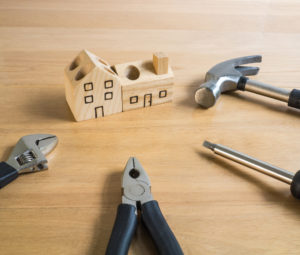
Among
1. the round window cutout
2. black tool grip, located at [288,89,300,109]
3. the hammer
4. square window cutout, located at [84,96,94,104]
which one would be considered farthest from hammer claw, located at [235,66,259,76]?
square window cutout, located at [84,96,94,104]

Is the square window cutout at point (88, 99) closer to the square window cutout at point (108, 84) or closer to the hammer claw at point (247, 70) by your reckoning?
the square window cutout at point (108, 84)

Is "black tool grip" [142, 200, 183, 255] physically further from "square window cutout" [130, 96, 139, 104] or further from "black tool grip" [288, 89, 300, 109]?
"black tool grip" [288, 89, 300, 109]

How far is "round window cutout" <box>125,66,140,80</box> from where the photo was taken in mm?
829

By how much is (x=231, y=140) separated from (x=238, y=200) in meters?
0.16

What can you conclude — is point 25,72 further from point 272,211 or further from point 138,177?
point 272,211

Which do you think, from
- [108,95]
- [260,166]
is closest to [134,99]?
[108,95]

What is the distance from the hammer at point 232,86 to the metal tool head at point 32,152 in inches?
13.1

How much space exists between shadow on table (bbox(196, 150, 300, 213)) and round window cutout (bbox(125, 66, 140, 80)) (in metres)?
0.25

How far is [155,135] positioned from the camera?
0.76 meters

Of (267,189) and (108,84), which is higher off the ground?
(108,84)

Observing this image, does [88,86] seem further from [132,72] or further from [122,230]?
[122,230]

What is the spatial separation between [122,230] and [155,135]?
267mm

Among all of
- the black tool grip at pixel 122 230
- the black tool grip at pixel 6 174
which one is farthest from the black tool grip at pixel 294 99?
the black tool grip at pixel 6 174

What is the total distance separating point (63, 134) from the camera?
2.48ft
